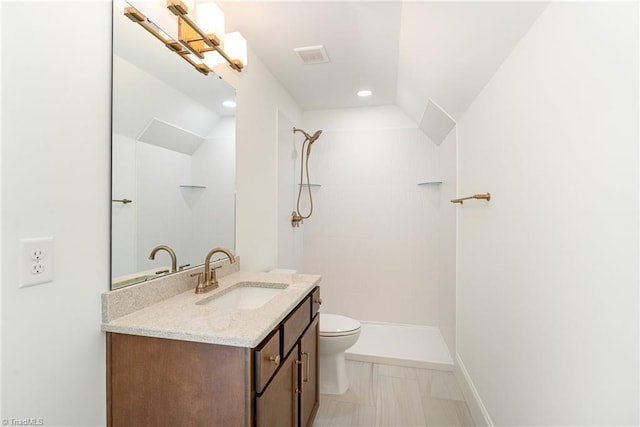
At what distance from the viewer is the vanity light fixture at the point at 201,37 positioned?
1266 millimetres

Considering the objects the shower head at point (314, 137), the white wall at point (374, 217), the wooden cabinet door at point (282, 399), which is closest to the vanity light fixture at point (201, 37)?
the wooden cabinet door at point (282, 399)

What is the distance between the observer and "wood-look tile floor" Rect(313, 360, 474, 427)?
75.5 inches

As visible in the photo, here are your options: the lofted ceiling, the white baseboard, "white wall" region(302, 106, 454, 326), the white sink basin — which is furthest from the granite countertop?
"white wall" region(302, 106, 454, 326)

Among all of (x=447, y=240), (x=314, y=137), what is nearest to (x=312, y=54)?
(x=314, y=137)

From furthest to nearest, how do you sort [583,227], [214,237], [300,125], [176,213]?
[300,125], [214,237], [176,213], [583,227]

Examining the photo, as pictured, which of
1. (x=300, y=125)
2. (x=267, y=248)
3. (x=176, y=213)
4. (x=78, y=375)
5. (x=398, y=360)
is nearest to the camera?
(x=78, y=375)

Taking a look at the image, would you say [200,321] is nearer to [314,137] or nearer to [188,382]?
[188,382]

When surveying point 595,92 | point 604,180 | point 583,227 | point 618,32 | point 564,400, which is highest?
point 618,32

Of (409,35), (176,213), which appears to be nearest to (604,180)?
(409,35)

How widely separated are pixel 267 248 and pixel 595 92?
6.58 ft

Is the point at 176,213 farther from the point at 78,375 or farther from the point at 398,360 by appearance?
the point at 398,360

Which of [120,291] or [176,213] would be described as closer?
[120,291]

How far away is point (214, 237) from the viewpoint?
1.71 m

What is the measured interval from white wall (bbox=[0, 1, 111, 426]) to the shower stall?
6.48 feet
